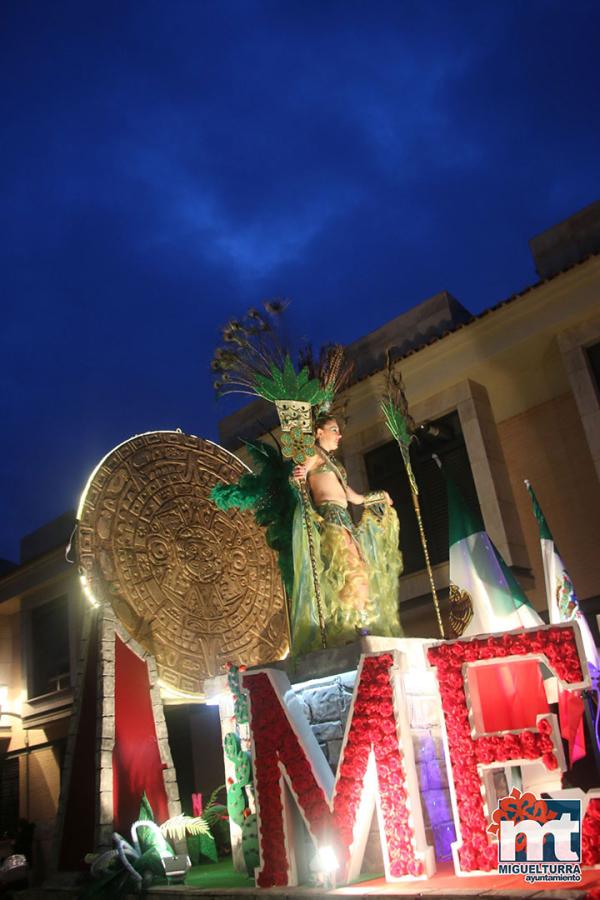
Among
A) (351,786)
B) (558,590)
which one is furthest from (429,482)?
(351,786)

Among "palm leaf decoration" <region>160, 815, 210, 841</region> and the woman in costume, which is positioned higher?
the woman in costume

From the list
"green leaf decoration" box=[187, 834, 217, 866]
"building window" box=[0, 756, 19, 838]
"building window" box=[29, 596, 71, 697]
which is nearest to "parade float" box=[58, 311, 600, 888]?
"green leaf decoration" box=[187, 834, 217, 866]

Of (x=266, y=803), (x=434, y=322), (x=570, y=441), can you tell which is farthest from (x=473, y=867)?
(x=434, y=322)

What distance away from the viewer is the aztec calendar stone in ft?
31.7

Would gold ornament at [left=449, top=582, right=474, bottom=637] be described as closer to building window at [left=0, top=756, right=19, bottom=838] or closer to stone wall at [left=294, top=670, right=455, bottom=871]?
stone wall at [left=294, top=670, right=455, bottom=871]

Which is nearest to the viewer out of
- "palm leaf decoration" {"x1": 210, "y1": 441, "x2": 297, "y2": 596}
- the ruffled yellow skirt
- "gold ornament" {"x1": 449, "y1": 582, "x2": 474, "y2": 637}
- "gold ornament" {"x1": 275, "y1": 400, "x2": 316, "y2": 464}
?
the ruffled yellow skirt

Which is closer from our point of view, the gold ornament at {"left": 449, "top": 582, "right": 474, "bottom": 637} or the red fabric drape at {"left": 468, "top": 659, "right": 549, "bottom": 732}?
the red fabric drape at {"left": 468, "top": 659, "right": 549, "bottom": 732}

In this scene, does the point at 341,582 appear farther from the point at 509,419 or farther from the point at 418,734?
the point at 509,419

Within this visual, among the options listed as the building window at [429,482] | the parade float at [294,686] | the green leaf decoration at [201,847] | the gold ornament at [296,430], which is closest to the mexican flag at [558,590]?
the parade float at [294,686]

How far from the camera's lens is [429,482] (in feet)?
49.6

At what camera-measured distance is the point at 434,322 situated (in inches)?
615

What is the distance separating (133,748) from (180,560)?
247 cm

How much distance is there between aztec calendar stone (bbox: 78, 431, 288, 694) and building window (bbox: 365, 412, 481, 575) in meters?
4.43

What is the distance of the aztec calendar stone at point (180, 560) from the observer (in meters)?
9.65
